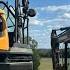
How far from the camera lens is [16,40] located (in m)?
16.6

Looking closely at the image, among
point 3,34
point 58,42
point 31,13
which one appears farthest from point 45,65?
point 3,34

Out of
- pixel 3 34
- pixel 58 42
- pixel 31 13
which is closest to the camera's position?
pixel 3 34

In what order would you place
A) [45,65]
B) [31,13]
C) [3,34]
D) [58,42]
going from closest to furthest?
[3,34] → [31,13] → [58,42] → [45,65]

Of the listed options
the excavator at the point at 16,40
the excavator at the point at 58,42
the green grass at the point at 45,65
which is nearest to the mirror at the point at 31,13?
the excavator at the point at 16,40

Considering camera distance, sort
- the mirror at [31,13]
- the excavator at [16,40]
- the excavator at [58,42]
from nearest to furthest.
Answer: the excavator at [16,40]
the mirror at [31,13]
the excavator at [58,42]

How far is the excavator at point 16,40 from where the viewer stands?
15.0 m

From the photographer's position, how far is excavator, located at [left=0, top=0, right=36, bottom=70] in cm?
1500

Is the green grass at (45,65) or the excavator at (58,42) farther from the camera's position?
the green grass at (45,65)

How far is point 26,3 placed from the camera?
1784cm

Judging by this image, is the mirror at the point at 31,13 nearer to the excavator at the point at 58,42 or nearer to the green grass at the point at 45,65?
the excavator at the point at 58,42

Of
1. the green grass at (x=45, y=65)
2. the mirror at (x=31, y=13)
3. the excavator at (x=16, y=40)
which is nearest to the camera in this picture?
the excavator at (x=16, y=40)

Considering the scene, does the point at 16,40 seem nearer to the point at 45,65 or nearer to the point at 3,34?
the point at 3,34

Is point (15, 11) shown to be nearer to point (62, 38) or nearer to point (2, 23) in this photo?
point (2, 23)

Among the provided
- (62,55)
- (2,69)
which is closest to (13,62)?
(2,69)
